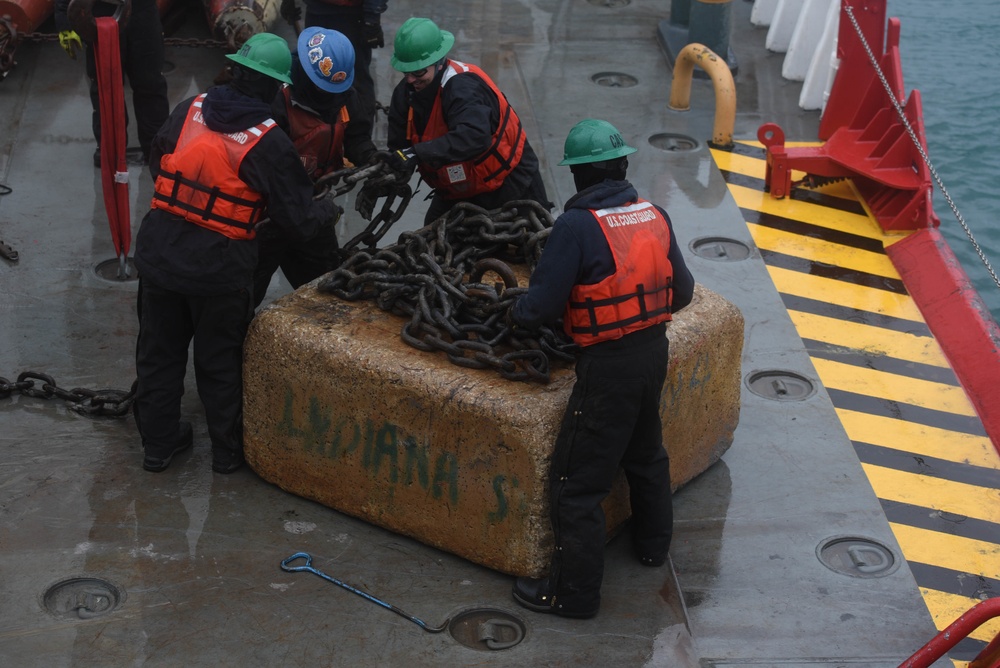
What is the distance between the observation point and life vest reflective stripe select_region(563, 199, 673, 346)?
167 inches

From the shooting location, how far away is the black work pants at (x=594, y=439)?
429cm

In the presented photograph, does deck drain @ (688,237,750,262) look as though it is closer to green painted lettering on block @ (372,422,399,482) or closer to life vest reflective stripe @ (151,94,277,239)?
green painted lettering on block @ (372,422,399,482)

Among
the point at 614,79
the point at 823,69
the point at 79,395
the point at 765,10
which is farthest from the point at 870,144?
the point at 79,395

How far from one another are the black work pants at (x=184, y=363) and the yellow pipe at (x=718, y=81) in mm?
4622

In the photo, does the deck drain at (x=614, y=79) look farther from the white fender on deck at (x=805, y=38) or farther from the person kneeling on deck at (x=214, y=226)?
the person kneeling on deck at (x=214, y=226)

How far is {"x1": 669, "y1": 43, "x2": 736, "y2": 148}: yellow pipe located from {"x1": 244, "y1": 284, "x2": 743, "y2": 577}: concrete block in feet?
11.9

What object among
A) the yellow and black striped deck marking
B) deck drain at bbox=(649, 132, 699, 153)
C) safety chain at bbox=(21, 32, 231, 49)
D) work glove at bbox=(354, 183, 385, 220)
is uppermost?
work glove at bbox=(354, 183, 385, 220)

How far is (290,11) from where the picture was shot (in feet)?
31.3

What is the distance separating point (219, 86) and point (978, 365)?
411 cm

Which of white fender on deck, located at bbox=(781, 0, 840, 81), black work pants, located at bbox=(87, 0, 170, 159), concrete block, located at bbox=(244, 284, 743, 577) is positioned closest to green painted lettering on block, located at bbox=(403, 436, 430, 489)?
concrete block, located at bbox=(244, 284, 743, 577)

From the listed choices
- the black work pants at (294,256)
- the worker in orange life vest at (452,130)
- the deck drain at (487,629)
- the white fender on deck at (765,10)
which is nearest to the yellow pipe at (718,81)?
the white fender on deck at (765,10)

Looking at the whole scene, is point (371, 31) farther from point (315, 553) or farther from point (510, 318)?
point (315, 553)

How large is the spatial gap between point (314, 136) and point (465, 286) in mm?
1066

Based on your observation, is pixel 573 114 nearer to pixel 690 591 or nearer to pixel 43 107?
pixel 43 107
